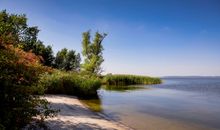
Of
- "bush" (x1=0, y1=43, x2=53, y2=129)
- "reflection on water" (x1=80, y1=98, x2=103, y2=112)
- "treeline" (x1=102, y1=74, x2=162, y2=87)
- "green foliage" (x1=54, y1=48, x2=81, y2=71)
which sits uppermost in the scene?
"green foliage" (x1=54, y1=48, x2=81, y2=71)

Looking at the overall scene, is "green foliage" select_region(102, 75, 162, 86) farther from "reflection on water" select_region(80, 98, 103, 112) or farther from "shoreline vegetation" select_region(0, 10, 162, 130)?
"reflection on water" select_region(80, 98, 103, 112)

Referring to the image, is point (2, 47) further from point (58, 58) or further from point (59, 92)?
point (58, 58)

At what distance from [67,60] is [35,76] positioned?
172ft

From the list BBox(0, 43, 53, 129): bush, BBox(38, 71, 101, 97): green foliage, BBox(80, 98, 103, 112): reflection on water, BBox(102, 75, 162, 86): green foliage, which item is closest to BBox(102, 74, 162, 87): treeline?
BBox(102, 75, 162, 86): green foliage

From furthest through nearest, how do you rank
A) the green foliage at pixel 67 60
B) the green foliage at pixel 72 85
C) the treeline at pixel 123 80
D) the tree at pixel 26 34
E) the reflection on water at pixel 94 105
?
1. the green foliage at pixel 67 60
2. the treeline at pixel 123 80
3. the tree at pixel 26 34
4. the green foliage at pixel 72 85
5. the reflection on water at pixel 94 105

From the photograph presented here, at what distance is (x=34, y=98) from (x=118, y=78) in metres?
43.3

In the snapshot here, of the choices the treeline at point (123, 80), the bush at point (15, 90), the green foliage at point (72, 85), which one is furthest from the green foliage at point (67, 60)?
the bush at point (15, 90)

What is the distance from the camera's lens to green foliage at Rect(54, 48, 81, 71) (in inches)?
2218

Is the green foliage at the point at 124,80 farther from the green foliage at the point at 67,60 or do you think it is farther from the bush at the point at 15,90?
the bush at the point at 15,90

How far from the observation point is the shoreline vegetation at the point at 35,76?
604 centimetres

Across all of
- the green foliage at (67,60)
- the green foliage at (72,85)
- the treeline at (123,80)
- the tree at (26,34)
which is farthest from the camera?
the green foliage at (67,60)

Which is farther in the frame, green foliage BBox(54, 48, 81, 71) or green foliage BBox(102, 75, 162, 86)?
green foliage BBox(54, 48, 81, 71)

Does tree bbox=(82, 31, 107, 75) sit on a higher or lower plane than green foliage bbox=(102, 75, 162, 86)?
higher

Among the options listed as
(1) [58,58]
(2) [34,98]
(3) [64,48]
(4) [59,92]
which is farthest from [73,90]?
(3) [64,48]
